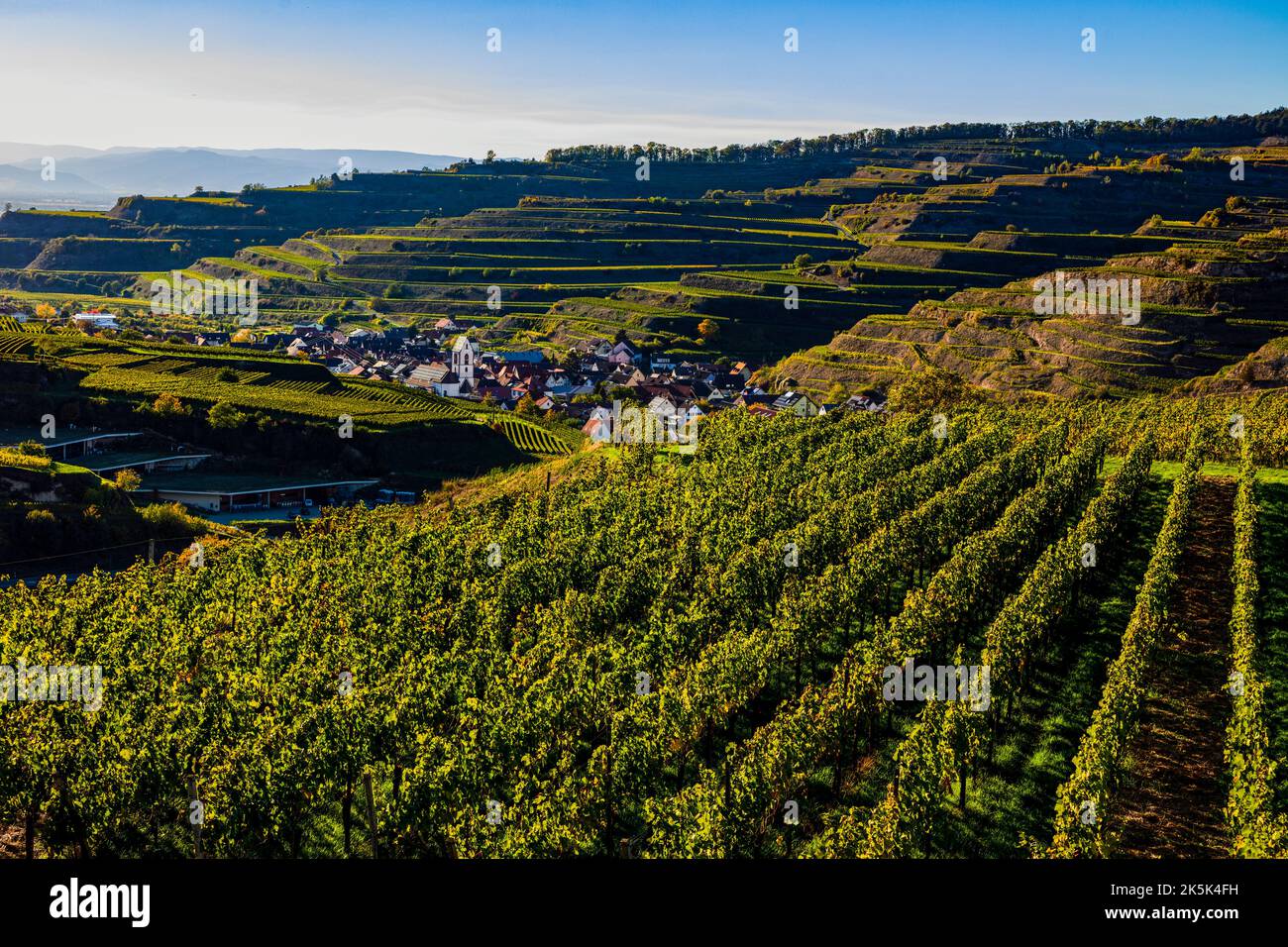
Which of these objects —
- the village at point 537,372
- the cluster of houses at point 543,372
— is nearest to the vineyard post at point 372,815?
the village at point 537,372

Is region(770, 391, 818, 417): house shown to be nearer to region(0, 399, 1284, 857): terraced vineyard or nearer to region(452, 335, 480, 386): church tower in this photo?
region(452, 335, 480, 386): church tower

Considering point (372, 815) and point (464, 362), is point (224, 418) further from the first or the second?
point (372, 815)

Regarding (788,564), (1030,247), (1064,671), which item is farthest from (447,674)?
(1030,247)

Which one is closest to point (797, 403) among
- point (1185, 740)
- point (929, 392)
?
point (929, 392)

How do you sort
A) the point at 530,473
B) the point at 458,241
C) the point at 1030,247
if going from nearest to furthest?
the point at 530,473, the point at 1030,247, the point at 458,241

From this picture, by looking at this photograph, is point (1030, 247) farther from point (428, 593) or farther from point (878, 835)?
point (878, 835)
